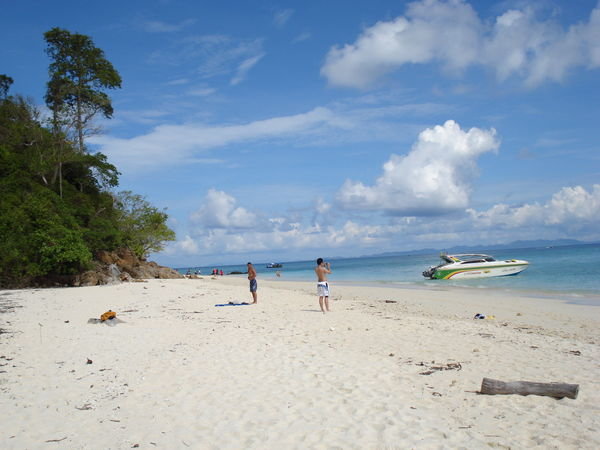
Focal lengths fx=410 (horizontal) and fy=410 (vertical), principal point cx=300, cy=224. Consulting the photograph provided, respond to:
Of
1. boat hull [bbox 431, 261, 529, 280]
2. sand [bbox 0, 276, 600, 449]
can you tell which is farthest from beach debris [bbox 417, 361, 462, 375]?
boat hull [bbox 431, 261, 529, 280]

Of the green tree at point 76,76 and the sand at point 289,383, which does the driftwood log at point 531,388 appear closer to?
the sand at point 289,383

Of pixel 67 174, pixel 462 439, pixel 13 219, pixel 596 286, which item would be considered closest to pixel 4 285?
pixel 13 219

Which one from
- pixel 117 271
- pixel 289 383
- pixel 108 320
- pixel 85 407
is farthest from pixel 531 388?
pixel 117 271

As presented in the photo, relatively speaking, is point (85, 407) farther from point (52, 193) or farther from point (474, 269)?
point (474, 269)

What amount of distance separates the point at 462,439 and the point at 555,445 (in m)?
0.93

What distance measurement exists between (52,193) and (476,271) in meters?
35.4

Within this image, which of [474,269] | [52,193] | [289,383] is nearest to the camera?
[289,383]

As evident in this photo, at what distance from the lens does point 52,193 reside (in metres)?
26.9

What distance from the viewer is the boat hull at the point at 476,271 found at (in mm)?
37844

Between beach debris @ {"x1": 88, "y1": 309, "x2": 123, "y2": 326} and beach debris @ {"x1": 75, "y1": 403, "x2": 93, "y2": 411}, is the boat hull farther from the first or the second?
beach debris @ {"x1": 75, "y1": 403, "x2": 93, "y2": 411}

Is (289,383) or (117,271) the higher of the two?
(117,271)

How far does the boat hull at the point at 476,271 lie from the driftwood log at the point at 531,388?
110ft

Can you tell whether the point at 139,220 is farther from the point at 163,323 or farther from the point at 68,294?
the point at 163,323

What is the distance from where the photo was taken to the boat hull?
124 feet
